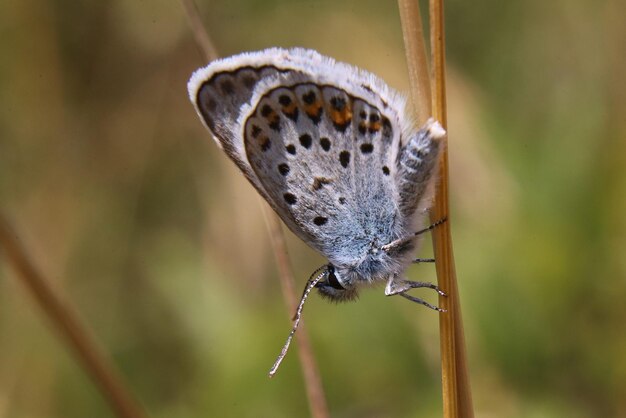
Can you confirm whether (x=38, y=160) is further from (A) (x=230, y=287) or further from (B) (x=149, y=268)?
(A) (x=230, y=287)

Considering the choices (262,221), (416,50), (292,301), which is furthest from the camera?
(262,221)

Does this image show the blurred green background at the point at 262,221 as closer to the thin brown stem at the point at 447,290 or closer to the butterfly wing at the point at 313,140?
the butterfly wing at the point at 313,140

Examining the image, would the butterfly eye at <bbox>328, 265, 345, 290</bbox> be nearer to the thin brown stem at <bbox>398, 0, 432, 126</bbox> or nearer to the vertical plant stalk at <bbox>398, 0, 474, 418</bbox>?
the vertical plant stalk at <bbox>398, 0, 474, 418</bbox>

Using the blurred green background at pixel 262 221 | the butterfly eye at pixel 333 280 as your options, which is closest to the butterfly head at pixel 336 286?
the butterfly eye at pixel 333 280

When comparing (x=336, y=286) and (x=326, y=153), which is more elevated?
(x=326, y=153)

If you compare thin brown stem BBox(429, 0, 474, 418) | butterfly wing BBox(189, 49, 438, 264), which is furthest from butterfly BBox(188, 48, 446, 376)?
thin brown stem BBox(429, 0, 474, 418)

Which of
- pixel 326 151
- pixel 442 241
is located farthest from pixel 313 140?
pixel 442 241

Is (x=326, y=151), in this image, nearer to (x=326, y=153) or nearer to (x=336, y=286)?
(x=326, y=153)
